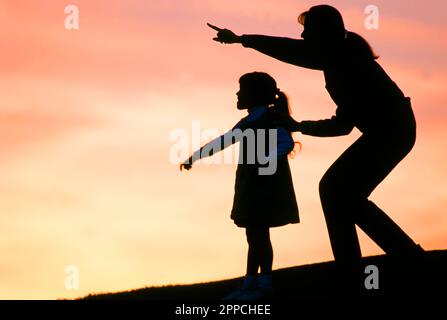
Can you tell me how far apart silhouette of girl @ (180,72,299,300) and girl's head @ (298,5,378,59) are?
1404mm

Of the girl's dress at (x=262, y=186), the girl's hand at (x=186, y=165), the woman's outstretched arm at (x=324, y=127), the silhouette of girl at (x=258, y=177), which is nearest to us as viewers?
the woman's outstretched arm at (x=324, y=127)

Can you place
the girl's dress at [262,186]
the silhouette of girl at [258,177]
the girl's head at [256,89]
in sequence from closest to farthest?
1. the silhouette of girl at [258,177]
2. the girl's dress at [262,186]
3. the girl's head at [256,89]

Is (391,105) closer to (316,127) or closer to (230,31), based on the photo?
(316,127)

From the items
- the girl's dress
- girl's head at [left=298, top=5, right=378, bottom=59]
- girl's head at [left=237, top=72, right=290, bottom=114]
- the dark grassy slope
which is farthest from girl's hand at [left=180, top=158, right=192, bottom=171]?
girl's head at [left=298, top=5, right=378, bottom=59]

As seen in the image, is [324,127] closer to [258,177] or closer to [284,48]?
[284,48]

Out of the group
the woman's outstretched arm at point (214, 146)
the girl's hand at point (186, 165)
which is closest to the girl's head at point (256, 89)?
the woman's outstretched arm at point (214, 146)

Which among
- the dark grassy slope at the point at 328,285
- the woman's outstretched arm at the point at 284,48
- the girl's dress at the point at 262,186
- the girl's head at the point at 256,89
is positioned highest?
the girl's head at the point at 256,89

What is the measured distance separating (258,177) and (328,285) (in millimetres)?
1543

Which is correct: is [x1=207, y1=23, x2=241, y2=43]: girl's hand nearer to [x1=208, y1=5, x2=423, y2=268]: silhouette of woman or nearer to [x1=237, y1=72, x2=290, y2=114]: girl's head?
[x1=208, y1=5, x2=423, y2=268]: silhouette of woman

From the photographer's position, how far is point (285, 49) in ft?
29.2

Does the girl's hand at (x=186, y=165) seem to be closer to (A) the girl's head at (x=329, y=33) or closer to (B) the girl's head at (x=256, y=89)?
(B) the girl's head at (x=256, y=89)

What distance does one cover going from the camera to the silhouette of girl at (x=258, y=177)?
1018 centimetres

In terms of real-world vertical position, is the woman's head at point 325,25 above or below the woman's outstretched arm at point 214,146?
above

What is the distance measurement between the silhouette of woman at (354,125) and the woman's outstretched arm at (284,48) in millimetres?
10
